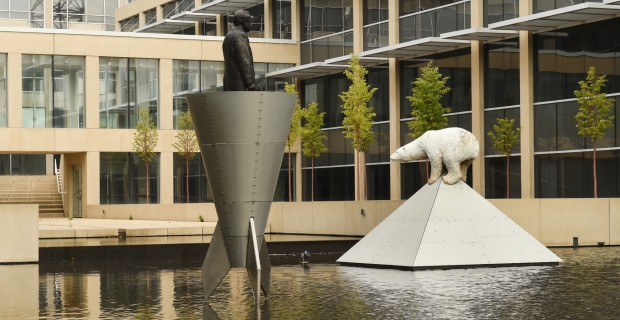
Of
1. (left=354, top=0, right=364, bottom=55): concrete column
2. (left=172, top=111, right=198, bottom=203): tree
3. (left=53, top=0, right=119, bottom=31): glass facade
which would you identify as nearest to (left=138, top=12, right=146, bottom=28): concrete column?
(left=53, top=0, right=119, bottom=31): glass facade

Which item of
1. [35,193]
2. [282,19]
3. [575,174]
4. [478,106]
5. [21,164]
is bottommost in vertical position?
[35,193]

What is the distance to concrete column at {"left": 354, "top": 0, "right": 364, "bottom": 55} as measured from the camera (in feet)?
152

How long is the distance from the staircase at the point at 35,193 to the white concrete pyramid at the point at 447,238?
35.2 metres

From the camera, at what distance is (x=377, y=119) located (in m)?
45.5

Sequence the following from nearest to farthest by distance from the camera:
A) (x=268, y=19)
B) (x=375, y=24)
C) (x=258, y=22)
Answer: (x=375, y=24)
(x=268, y=19)
(x=258, y=22)

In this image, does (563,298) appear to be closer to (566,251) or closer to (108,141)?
(566,251)

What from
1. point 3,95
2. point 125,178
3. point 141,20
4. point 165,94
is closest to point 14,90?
point 3,95

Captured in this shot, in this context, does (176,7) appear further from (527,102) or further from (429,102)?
(527,102)

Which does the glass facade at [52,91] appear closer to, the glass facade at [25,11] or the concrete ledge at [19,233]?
the glass facade at [25,11]

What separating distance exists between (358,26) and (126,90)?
1127cm

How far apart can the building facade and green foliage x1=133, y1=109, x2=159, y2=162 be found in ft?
4.10

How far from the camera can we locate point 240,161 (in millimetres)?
12875

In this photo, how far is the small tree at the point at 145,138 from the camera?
47625 mm

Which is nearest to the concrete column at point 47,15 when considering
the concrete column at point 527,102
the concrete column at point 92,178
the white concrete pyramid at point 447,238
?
the concrete column at point 92,178
